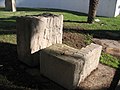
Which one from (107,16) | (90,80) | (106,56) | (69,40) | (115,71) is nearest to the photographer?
(90,80)

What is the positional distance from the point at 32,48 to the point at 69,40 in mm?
2164

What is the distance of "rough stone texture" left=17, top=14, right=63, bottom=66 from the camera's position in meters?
4.79

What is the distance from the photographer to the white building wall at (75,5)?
12.7 m

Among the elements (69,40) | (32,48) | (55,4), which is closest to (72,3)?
(55,4)

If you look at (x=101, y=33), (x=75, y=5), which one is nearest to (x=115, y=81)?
(x=101, y=33)

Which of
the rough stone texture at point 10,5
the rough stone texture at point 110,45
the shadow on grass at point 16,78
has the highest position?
the rough stone texture at point 10,5

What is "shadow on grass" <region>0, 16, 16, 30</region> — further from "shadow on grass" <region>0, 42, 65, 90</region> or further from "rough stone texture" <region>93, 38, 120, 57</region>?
"rough stone texture" <region>93, 38, 120, 57</region>

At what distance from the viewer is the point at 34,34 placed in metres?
4.80

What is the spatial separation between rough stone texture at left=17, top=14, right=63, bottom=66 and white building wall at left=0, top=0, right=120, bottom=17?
8.10 metres

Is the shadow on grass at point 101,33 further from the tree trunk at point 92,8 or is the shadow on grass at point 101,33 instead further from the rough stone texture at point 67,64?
the rough stone texture at point 67,64

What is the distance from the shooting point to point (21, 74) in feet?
15.3

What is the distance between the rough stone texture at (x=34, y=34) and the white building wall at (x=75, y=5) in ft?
26.6

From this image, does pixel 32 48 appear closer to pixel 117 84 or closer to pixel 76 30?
pixel 117 84

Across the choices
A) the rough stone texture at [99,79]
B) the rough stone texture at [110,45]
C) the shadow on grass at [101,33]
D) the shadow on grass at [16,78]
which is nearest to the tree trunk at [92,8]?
the shadow on grass at [101,33]
